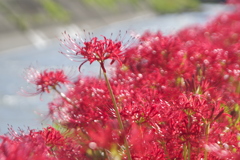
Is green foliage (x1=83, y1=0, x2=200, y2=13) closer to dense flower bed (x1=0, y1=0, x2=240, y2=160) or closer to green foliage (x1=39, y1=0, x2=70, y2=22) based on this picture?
green foliage (x1=39, y1=0, x2=70, y2=22)

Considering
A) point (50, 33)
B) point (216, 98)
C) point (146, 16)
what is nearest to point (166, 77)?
point (216, 98)

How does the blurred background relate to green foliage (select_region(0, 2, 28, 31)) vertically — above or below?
below

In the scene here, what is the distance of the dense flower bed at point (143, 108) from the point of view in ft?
2.00

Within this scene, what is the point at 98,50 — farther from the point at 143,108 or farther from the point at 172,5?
the point at 172,5

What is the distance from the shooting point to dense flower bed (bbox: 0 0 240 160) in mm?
610

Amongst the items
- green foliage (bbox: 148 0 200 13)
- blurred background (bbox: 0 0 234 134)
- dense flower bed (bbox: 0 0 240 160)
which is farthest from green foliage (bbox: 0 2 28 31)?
green foliage (bbox: 148 0 200 13)

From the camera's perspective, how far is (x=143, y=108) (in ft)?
2.12

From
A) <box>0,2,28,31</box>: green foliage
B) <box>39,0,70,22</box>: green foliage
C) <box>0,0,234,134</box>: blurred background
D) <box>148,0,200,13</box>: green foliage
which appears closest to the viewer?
<box>0,0,234,134</box>: blurred background

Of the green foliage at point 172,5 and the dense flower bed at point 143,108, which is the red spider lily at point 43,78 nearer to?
the dense flower bed at point 143,108

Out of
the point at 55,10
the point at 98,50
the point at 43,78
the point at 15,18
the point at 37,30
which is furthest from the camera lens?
the point at 55,10

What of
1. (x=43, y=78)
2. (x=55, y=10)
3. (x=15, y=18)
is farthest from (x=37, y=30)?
(x=43, y=78)

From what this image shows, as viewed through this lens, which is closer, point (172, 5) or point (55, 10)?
point (55, 10)

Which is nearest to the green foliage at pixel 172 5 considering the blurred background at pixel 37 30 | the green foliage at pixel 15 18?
the blurred background at pixel 37 30

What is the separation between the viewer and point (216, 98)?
2.48 ft
